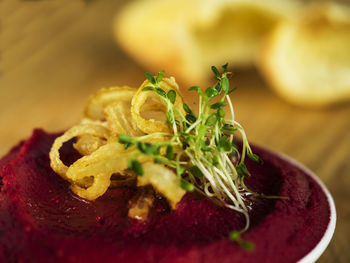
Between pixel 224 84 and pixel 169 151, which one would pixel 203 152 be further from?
pixel 224 84

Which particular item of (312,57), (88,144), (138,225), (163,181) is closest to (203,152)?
(163,181)

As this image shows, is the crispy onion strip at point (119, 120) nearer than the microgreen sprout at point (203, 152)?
No

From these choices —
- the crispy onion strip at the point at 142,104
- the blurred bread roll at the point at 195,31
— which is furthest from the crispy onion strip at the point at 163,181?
the blurred bread roll at the point at 195,31

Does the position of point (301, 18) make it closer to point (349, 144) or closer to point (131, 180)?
point (349, 144)

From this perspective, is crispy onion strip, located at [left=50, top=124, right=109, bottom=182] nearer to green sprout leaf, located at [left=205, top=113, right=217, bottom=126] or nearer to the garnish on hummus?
the garnish on hummus

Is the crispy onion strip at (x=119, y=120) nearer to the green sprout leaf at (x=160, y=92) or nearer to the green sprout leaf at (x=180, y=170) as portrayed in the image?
the green sprout leaf at (x=160, y=92)

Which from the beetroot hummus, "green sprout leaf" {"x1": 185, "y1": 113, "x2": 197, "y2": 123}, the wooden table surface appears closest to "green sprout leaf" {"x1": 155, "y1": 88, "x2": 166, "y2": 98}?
"green sprout leaf" {"x1": 185, "y1": 113, "x2": 197, "y2": 123}
